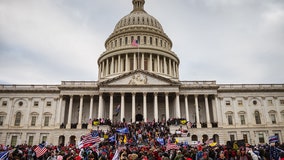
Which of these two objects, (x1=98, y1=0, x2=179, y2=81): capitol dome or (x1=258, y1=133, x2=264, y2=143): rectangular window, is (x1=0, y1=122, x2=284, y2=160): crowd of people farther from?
(x1=98, y1=0, x2=179, y2=81): capitol dome

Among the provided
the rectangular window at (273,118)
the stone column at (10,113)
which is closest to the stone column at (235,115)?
the rectangular window at (273,118)

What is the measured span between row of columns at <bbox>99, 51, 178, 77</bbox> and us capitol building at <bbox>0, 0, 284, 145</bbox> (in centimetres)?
1095

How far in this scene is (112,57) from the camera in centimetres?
6925

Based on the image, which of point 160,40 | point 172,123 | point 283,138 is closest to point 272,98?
point 283,138

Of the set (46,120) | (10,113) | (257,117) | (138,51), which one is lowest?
(46,120)

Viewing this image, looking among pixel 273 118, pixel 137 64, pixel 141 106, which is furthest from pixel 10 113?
pixel 273 118

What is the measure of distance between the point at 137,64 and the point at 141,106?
1432cm

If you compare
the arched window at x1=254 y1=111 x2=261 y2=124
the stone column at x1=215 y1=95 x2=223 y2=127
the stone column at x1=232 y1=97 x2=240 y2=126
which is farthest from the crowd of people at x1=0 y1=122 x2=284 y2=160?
the arched window at x1=254 y1=111 x2=261 y2=124

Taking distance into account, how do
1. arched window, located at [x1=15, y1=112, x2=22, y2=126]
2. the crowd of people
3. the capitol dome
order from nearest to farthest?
the crowd of people
arched window, located at [x1=15, y1=112, x2=22, y2=126]
the capitol dome

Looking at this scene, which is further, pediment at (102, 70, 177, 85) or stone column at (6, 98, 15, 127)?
stone column at (6, 98, 15, 127)

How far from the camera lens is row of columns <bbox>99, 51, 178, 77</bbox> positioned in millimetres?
66250

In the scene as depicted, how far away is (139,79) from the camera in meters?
52.7

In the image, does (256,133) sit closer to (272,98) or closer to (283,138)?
(283,138)

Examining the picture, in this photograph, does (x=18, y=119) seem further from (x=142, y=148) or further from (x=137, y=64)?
(x=142, y=148)
